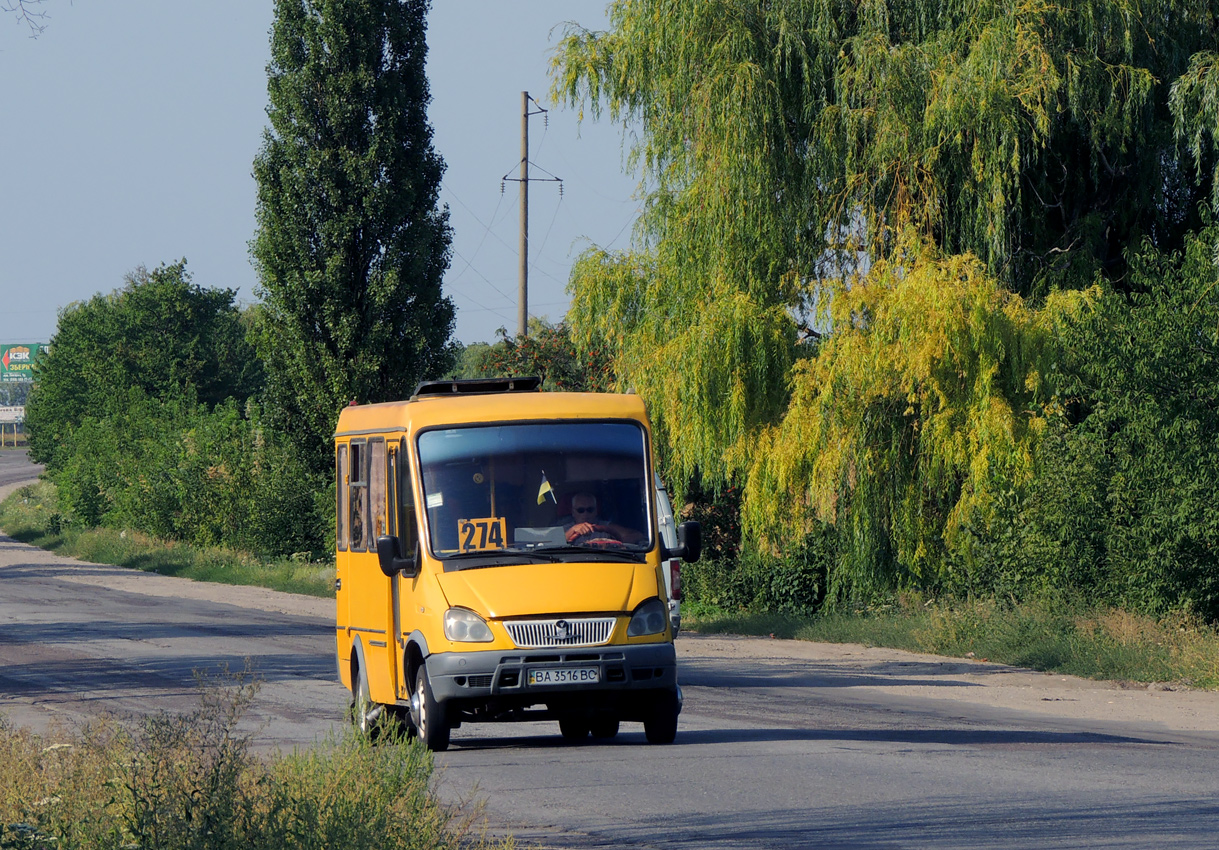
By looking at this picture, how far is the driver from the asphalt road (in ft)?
5.43

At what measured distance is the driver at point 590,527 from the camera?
11781 mm

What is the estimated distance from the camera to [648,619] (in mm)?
11539

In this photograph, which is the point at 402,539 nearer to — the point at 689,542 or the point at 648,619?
the point at 648,619

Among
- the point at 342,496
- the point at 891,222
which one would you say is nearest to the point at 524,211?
the point at 891,222

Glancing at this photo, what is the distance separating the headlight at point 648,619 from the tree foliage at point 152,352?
66200mm

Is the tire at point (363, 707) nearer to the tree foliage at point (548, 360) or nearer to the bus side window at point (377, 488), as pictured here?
the bus side window at point (377, 488)

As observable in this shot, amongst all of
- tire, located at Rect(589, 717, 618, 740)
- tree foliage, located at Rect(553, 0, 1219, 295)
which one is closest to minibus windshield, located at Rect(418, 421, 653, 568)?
tire, located at Rect(589, 717, 618, 740)

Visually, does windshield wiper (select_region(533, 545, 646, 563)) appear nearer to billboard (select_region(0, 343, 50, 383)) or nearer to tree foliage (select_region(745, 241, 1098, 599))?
tree foliage (select_region(745, 241, 1098, 599))

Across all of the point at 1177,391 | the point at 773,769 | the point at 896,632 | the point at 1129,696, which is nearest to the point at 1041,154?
the point at 1177,391

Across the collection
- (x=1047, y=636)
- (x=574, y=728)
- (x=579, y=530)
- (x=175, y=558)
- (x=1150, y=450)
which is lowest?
(x=175, y=558)

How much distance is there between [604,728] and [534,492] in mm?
2365

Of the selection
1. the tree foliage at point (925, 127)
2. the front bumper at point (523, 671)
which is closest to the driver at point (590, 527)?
the front bumper at point (523, 671)

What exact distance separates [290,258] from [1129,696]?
25.4m

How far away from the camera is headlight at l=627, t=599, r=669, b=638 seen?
11.5 meters
